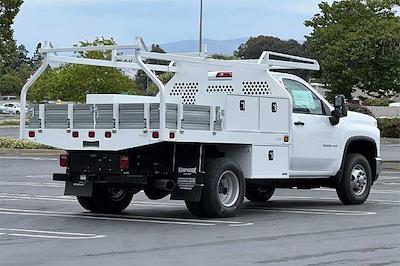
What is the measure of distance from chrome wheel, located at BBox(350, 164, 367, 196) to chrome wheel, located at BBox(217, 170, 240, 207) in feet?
10.3

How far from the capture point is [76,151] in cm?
1395

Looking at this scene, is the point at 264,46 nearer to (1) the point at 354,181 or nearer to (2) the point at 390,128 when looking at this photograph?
(2) the point at 390,128

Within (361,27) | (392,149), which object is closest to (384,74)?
(361,27)

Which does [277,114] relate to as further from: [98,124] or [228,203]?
[98,124]

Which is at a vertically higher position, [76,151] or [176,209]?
[76,151]

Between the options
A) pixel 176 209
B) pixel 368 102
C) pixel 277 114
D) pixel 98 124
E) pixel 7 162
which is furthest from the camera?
pixel 368 102

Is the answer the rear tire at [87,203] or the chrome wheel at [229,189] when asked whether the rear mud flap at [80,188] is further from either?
the chrome wheel at [229,189]

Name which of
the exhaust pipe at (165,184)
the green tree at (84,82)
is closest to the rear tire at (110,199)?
the exhaust pipe at (165,184)

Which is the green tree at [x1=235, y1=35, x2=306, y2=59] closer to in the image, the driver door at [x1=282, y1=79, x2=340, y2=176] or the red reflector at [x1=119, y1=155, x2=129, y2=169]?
the driver door at [x1=282, y1=79, x2=340, y2=176]

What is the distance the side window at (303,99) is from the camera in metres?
15.4

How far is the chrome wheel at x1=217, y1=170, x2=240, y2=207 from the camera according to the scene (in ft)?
45.8

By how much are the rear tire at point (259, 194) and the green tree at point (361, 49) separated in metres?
30.0

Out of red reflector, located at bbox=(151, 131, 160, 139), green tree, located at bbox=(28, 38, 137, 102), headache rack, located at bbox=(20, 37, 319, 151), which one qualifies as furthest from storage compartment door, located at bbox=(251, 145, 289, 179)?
green tree, located at bbox=(28, 38, 137, 102)

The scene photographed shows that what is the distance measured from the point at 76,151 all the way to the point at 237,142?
8.15ft
